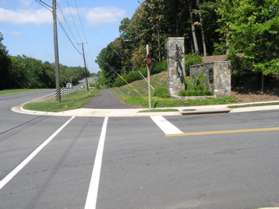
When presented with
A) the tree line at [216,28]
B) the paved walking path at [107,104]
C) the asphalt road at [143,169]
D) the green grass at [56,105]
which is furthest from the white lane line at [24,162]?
the tree line at [216,28]

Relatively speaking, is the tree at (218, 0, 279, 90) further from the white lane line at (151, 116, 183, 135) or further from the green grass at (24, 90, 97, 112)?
the green grass at (24, 90, 97, 112)

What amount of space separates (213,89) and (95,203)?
1941 cm

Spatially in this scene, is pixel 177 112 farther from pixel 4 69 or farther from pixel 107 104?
pixel 4 69

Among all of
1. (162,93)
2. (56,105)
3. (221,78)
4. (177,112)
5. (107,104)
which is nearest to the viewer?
(177,112)

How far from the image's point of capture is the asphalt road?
6.34 m

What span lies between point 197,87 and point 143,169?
17.9 metres

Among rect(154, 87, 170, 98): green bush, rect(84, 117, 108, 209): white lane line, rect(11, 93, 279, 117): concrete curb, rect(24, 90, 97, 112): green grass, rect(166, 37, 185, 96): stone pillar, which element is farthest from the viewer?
rect(154, 87, 170, 98): green bush

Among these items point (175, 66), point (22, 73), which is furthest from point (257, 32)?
point (22, 73)

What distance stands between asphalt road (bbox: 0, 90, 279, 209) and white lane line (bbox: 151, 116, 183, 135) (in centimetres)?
26

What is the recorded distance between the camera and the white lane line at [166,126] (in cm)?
1321

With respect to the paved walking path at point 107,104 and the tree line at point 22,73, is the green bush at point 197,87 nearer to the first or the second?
the paved walking path at point 107,104

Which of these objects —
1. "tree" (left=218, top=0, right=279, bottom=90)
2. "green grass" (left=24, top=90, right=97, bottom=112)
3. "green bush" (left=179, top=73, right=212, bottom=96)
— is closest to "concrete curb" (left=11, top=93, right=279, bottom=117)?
"green grass" (left=24, top=90, right=97, bottom=112)

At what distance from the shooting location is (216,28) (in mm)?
47906

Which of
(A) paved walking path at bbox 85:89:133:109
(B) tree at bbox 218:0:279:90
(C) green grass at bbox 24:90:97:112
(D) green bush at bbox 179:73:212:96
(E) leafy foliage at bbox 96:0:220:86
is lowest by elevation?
(C) green grass at bbox 24:90:97:112
